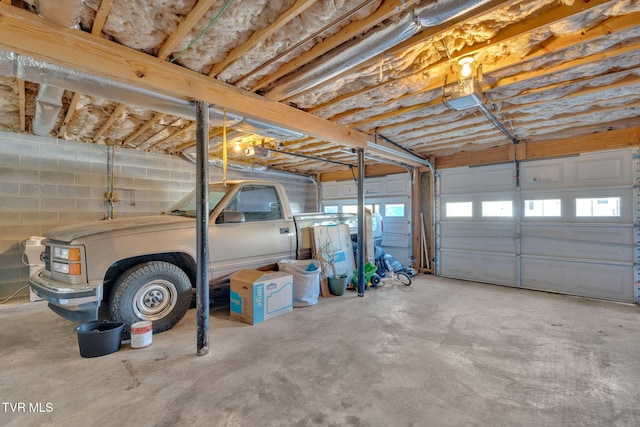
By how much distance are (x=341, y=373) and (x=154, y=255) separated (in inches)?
91.5

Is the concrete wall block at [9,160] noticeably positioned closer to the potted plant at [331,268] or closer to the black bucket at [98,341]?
the black bucket at [98,341]

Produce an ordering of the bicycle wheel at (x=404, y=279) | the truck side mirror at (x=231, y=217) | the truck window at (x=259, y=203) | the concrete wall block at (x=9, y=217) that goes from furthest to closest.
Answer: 1. the bicycle wheel at (x=404, y=279)
2. the concrete wall block at (x=9, y=217)
3. the truck window at (x=259, y=203)
4. the truck side mirror at (x=231, y=217)

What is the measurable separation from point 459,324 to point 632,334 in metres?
1.73

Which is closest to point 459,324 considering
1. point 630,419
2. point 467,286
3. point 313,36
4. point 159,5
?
point 630,419

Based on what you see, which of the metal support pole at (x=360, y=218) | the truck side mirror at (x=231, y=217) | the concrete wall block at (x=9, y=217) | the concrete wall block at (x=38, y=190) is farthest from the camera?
the metal support pole at (x=360, y=218)

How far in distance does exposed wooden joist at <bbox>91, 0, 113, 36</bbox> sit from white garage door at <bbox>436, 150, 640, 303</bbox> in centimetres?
594

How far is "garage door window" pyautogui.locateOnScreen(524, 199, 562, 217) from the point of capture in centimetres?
496

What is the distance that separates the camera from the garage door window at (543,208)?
4.96 metres

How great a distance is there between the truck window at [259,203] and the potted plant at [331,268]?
3.02 ft

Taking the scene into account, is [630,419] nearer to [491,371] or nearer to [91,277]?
[491,371]

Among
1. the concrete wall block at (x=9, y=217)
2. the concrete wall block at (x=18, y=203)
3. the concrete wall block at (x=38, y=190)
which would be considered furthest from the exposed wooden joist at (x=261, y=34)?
the concrete wall block at (x=9, y=217)

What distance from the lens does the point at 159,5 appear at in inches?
76.4

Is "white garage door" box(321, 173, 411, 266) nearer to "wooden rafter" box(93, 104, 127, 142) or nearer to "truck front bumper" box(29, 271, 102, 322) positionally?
"wooden rafter" box(93, 104, 127, 142)

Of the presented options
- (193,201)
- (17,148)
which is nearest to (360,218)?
(193,201)
